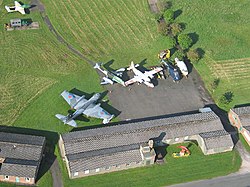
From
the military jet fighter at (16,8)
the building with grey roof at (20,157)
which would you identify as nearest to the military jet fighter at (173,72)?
the building with grey roof at (20,157)

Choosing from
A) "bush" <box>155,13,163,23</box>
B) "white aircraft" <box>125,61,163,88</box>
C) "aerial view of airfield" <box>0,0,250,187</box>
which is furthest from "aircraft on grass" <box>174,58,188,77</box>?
"bush" <box>155,13,163,23</box>

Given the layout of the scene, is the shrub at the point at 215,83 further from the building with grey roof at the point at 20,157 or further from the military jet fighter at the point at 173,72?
the building with grey roof at the point at 20,157

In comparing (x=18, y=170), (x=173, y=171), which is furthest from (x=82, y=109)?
(x=173, y=171)

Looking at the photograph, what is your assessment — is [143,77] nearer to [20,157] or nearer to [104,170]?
[104,170]

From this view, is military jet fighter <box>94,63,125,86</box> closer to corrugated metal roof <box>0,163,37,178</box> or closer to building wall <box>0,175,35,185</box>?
corrugated metal roof <box>0,163,37,178</box>

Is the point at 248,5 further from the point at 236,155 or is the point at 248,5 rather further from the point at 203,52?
the point at 236,155

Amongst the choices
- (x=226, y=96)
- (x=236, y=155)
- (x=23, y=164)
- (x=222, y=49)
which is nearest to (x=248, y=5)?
(x=222, y=49)
